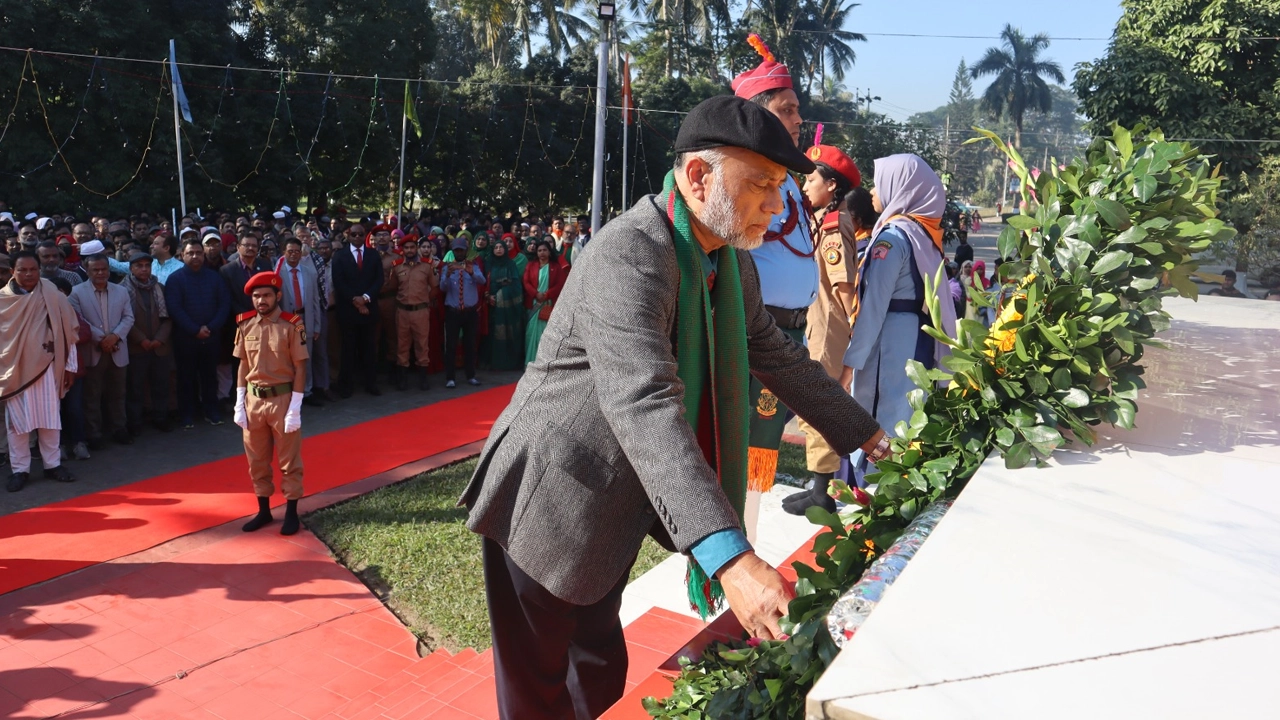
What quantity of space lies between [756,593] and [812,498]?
4022 millimetres

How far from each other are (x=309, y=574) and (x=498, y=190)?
2169cm

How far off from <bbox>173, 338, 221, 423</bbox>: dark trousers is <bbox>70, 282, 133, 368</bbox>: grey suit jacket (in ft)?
1.65

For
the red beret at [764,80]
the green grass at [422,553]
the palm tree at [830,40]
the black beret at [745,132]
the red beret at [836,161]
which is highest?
Answer: the palm tree at [830,40]

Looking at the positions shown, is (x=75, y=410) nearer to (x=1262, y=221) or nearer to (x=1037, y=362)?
(x=1037, y=362)

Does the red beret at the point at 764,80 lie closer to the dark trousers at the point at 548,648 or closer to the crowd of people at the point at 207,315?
the dark trousers at the point at 548,648

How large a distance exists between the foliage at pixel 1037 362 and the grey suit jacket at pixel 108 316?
6773 mm

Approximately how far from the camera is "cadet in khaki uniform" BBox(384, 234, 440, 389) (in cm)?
995

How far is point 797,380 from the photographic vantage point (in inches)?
93.4

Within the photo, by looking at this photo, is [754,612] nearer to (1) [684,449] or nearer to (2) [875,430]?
(1) [684,449]

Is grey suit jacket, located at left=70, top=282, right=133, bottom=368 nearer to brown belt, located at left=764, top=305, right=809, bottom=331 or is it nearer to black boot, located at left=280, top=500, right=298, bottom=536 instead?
black boot, located at left=280, top=500, right=298, bottom=536

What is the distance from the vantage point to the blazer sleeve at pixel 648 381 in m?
1.59

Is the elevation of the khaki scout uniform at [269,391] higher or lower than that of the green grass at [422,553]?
higher

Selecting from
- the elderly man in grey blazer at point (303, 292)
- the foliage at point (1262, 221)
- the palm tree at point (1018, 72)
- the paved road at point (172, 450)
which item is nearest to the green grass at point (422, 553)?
the paved road at point (172, 450)

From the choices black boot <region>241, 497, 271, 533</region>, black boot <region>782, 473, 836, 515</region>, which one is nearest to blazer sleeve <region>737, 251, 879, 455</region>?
black boot <region>782, 473, 836, 515</region>
